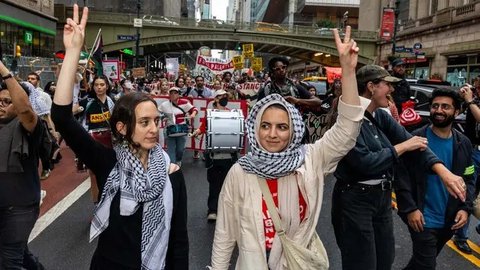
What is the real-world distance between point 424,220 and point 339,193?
71cm

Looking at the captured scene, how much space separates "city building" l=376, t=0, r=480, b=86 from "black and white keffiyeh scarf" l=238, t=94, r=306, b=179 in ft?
75.4

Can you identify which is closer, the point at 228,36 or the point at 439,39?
the point at 439,39

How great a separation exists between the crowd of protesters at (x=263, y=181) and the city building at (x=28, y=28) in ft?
57.1

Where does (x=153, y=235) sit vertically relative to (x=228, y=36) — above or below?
below

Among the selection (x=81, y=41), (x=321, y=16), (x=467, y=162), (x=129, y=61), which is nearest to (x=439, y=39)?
(x=467, y=162)

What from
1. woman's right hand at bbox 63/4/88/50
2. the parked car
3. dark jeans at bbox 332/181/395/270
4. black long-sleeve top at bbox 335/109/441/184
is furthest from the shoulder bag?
the parked car

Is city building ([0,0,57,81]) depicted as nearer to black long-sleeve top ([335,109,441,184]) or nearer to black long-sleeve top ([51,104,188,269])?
black long-sleeve top ([335,109,441,184])

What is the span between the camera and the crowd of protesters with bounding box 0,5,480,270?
2.35 m

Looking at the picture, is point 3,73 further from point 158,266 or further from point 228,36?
point 228,36

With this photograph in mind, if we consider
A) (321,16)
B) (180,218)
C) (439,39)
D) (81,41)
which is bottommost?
(180,218)

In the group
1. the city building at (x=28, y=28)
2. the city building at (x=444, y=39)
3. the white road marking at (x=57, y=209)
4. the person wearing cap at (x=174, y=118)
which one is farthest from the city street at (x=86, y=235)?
the city building at (x=444, y=39)

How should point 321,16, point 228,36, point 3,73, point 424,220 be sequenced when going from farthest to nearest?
1. point 321,16
2. point 228,36
3. point 424,220
4. point 3,73

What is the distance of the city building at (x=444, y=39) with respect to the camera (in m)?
27.0

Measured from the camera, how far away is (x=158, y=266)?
7.78 ft
